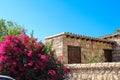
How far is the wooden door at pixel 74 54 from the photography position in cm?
2043

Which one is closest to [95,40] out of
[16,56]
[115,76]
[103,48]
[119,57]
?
[103,48]

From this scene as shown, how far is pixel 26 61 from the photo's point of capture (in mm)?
12625

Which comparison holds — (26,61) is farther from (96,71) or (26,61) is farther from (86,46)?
(86,46)

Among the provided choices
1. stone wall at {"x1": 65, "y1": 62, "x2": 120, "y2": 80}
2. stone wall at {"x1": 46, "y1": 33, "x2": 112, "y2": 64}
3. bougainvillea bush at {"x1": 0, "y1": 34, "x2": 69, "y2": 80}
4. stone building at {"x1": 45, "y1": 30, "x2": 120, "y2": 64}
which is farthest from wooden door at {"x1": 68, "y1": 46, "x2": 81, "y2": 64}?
bougainvillea bush at {"x1": 0, "y1": 34, "x2": 69, "y2": 80}

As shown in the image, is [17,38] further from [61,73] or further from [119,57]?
[119,57]

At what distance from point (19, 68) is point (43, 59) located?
1033 millimetres

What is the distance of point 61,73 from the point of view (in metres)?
13.2

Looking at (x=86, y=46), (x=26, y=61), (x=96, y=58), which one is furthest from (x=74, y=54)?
(x=26, y=61)

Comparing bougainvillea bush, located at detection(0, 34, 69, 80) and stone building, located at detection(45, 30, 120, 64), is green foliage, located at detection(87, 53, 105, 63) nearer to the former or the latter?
stone building, located at detection(45, 30, 120, 64)

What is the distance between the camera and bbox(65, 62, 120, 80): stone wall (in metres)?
13.6

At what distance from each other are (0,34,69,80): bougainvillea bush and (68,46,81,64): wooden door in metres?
7.18

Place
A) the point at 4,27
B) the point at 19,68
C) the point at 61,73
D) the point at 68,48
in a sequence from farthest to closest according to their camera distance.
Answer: the point at 4,27 → the point at 68,48 → the point at 61,73 → the point at 19,68

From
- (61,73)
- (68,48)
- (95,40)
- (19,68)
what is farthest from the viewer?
(95,40)

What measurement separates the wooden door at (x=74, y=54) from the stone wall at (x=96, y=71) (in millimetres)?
4651
